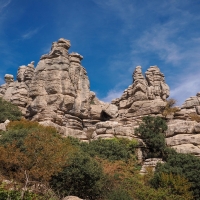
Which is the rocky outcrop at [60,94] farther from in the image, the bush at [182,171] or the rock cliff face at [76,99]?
the bush at [182,171]

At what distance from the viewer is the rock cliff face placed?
39.2m

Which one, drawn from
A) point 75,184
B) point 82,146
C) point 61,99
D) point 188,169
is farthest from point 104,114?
point 75,184

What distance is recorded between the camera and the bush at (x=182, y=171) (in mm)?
19750

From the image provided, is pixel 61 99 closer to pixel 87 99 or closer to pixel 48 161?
pixel 87 99

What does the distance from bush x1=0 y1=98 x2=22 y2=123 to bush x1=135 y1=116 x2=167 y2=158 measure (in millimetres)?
18252

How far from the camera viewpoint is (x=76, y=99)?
43.6 metres

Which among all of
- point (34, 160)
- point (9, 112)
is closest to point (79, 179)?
point (34, 160)

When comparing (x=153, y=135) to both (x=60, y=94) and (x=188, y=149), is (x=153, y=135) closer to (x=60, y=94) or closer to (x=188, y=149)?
(x=188, y=149)

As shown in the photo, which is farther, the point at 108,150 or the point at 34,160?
the point at 108,150

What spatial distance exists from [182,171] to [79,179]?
931 centimetres

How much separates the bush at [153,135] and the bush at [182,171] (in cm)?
476

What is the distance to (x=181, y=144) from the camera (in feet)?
94.9

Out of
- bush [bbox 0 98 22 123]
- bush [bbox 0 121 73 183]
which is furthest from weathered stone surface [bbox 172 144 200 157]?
bush [bbox 0 98 22 123]

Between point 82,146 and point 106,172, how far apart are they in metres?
8.30
